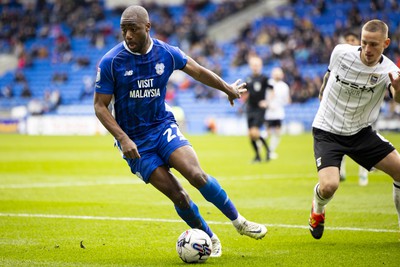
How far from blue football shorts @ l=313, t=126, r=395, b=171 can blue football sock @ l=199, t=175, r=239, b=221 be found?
130 cm

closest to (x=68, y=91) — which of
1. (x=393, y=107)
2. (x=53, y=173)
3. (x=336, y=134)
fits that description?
(x=393, y=107)

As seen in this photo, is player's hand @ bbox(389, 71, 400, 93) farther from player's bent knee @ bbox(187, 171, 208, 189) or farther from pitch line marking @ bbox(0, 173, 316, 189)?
pitch line marking @ bbox(0, 173, 316, 189)

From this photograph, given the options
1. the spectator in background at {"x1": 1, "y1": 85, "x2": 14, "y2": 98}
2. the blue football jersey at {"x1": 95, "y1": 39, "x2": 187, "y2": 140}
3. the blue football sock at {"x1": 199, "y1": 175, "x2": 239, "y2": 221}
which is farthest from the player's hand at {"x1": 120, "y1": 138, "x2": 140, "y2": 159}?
the spectator in background at {"x1": 1, "y1": 85, "x2": 14, "y2": 98}

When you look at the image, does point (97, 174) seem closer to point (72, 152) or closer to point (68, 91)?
point (72, 152)

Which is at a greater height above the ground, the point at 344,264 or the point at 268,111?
the point at 344,264

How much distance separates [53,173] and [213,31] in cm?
3167

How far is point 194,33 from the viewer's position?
46.8m

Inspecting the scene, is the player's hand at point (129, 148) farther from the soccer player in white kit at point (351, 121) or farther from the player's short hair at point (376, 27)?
the player's short hair at point (376, 27)

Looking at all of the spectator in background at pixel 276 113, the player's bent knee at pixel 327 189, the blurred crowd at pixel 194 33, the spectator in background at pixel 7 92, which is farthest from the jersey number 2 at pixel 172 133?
the spectator in background at pixel 7 92

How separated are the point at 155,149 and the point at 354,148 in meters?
2.34

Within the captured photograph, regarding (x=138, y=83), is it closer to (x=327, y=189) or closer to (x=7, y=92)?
(x=327, y=189)

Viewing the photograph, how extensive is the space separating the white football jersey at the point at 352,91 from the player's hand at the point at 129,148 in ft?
7.98

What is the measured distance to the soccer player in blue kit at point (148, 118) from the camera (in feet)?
25.3

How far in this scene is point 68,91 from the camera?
49406 mm
